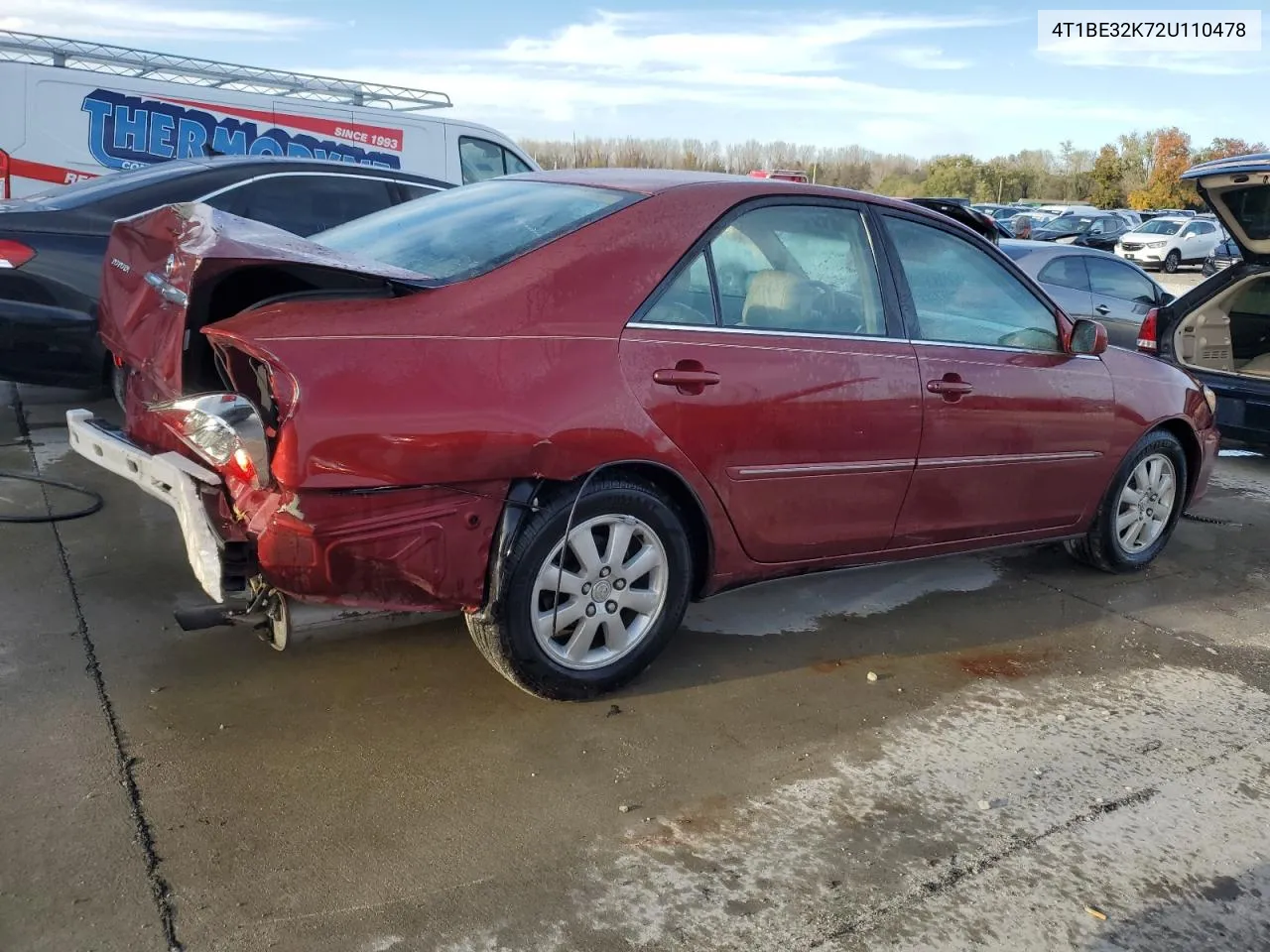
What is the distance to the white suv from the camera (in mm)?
31203

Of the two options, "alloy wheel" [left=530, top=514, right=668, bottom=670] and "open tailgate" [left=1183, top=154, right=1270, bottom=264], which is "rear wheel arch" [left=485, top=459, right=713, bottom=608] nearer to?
"alloy wheel" [left=530, top=514, right=668, bottom=670]

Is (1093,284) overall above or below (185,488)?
above

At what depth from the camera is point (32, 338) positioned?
215 inches

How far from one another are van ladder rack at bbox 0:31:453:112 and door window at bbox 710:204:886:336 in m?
8.09

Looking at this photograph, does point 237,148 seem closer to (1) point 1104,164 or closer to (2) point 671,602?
(2) point 671,602

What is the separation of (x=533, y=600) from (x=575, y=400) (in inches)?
24.0

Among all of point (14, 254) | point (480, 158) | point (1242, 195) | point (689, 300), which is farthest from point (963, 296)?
point (480, 158)

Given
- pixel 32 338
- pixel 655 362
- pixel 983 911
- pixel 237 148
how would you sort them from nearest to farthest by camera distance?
pixel 983 911, pixel 655 362, pixel 32 338, pixel 237 148

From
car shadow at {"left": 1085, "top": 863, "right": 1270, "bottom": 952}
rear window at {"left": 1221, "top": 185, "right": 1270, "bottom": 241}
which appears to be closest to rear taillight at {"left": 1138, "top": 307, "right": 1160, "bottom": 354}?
rear window at {"left": 1221, "top": 185, "right": 1270, "bottom": 241}

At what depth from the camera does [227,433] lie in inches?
119

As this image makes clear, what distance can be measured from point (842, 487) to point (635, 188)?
1264 millimetres

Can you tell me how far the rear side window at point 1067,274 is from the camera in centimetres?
1070

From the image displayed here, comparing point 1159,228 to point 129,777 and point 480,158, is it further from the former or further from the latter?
point 129,777

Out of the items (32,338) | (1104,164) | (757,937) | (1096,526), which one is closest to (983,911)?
(757,937)
